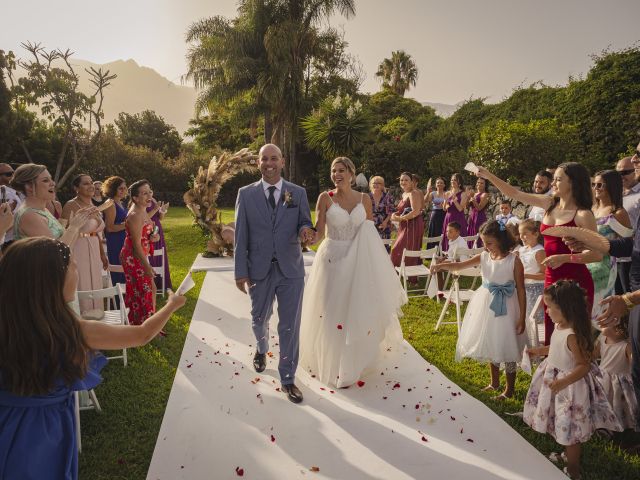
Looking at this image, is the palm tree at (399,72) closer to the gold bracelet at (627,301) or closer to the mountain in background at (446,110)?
the mountain in background at (446,110)

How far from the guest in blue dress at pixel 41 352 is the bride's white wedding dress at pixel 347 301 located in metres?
2.67

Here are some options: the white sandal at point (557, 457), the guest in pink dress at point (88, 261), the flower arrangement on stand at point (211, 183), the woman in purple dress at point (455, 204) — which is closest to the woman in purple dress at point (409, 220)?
the woman in purple dress at point (455, 204)

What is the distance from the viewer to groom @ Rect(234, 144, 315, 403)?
4168 mm

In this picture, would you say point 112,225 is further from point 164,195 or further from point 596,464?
point 164,195

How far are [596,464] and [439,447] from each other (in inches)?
42.9

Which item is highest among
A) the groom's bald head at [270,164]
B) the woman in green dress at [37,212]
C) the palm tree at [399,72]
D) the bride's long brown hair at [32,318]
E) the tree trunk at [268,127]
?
the palm tree at [399,72]

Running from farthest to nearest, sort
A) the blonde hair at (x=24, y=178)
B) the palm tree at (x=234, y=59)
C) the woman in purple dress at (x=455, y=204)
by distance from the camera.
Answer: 1. the palm tree at (x=234, y=59)
2. the woman in purple dress at (x=455, y=204)
3. the blonde hair at (x=24, y=178)

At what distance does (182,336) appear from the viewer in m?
6.02

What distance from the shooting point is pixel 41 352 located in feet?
6.34

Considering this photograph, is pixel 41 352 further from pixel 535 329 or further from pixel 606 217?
pixel 606 217

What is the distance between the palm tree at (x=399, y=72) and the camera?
142 ft

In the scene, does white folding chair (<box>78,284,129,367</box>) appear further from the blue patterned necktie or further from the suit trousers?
the blue patterned necktie

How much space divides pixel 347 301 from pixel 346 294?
0.24 ft

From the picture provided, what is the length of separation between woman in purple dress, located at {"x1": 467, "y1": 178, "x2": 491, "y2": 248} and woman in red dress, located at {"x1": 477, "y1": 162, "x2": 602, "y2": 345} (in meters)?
5.81
